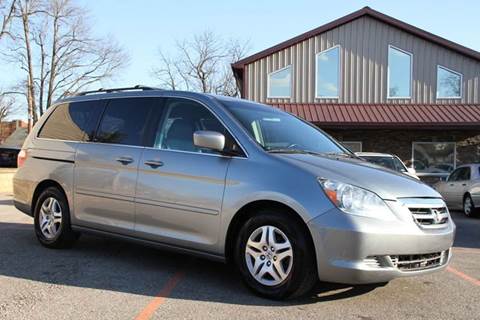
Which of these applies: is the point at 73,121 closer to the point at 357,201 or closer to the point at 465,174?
the point at 357,201

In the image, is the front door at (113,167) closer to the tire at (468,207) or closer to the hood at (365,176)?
the hood at (365,176)

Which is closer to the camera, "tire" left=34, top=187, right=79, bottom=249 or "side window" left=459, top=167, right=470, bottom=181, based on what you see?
"tire" left=34, top=187, right=79, bottom=249

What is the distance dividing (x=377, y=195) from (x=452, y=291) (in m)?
1.52

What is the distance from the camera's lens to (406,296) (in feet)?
16.3

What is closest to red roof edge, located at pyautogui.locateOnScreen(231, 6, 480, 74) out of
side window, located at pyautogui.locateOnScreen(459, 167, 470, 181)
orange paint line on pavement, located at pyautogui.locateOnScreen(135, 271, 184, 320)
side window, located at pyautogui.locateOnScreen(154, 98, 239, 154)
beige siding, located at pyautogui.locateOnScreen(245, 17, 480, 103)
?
beige siding, located at pyautogui.locateOnScreen(245, 17, 480, 103)

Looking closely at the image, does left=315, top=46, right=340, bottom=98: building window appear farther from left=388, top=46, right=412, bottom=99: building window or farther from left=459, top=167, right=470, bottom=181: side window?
left=459, top=167, right=470, bottom=181: side window

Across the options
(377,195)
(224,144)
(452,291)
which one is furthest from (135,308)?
(452,291)

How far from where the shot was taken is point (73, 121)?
6809 mm

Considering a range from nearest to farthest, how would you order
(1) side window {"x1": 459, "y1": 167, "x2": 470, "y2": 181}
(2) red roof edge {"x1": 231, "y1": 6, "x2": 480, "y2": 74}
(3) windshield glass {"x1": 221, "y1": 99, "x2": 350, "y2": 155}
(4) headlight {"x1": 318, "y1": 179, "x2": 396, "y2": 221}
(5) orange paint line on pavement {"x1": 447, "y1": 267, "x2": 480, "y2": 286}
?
(4) headlight {"x1": 318, "y1": 179, "x2": 396, "y2": 221} < (3) windshield glass {"x1": 221, "y1": 99, "x2": 350, "y2": 155} < (5) orange paint line on pavement {"x1": 447, "y1": 267, "x2": 480, "y2": 286} < (1) side window {"x1": 459, "y1": 167, "x2": 470, "y2": 181} < (2) red roof edge {"x1": 231, "y1": 6, "x2": 480, "y2": 74}

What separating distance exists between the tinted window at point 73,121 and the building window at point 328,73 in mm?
15279

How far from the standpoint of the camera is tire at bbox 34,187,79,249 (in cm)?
656

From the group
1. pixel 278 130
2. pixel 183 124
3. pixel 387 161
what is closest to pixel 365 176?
pixel 278 130

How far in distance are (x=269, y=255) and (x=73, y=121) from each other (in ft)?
11.0

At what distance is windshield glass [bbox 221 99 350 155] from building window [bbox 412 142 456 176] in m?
15.7
